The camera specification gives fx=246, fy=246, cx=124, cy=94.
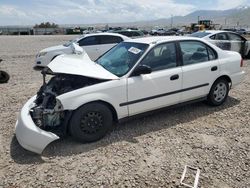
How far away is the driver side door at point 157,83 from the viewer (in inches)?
160

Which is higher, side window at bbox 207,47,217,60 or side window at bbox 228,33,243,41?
side window at bbox 228,33,243,41

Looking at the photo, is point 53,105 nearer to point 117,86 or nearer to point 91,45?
point 117,86

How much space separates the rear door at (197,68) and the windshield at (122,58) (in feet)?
2.86

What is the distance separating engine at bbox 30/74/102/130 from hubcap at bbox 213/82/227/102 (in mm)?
2668

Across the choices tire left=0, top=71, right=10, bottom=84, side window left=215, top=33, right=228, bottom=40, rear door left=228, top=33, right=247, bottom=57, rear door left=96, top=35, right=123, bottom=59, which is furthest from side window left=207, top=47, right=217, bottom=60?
rear door left=228, top=33, right=247, bottom=57

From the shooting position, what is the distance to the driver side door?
405 cm

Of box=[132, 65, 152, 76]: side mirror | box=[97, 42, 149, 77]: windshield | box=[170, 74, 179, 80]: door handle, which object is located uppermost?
box=[97, 42, 149, 77]: windshield

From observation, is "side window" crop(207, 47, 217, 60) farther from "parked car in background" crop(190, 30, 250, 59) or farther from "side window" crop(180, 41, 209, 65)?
"parked car in background" crop(190, 30, 250, 59)

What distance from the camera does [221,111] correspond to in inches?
199

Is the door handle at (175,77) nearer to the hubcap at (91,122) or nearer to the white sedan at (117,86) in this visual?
the white sedan at (117,86)

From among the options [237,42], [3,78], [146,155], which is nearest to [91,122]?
[146,155]

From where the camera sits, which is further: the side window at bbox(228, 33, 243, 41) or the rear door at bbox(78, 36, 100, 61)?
the side window at bbox(228, 33, 243, 41)

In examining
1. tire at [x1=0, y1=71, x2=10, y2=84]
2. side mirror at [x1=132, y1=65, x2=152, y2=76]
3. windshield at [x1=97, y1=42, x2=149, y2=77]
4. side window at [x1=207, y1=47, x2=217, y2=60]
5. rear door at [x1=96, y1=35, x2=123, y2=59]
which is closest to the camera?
side mirror at [x1=132, y1=65, x2=152, y2=76]

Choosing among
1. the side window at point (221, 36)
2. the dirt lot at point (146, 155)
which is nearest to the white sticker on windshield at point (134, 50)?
the dirt lot at point (146, 155)
